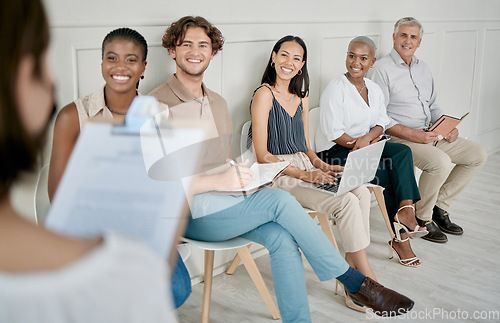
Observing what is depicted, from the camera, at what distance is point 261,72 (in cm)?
304

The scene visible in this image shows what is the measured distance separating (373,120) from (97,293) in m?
2.99

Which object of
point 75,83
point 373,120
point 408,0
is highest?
point 408,0

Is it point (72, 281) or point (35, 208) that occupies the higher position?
point (72, 281)

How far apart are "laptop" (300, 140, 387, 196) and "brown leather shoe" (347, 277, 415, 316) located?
1.73 ft

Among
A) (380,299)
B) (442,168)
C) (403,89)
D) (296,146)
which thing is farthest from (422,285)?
(403,89)

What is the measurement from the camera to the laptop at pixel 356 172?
8.49 ft

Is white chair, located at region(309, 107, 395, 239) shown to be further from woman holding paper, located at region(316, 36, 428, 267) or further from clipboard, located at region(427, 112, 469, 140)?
clipboard, located at region(427, 112, 469, 140)

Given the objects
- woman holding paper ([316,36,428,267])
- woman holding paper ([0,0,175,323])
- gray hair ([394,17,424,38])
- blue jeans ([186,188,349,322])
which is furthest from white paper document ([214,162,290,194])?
gray hair ([394,17,424,38])

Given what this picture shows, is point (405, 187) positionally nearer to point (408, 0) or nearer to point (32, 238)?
point (408, 0)

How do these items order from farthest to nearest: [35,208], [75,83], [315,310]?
[315,310] → [75,83] → [35,208]

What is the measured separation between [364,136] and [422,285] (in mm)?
923

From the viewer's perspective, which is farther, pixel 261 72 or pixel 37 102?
pixel 261 72

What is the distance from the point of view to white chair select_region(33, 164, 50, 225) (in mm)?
1929

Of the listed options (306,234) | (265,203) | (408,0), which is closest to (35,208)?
(265,203)
